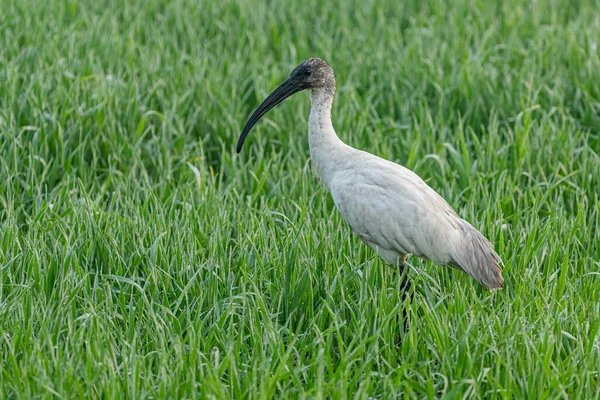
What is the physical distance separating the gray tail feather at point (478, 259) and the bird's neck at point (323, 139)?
74cm

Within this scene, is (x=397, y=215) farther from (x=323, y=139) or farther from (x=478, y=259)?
(x=323, y=139)

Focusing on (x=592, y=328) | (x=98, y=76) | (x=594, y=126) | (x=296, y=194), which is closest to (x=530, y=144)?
(x=594, y=126)

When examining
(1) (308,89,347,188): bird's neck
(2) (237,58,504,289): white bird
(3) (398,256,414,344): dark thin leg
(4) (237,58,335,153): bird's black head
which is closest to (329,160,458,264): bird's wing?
(2) (237,58,504,289): white bird

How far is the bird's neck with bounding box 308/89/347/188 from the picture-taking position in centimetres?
461

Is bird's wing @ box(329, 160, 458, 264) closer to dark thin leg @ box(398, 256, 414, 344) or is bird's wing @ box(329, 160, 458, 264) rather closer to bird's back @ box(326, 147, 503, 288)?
bird's back @ box(326, 147, 503, 288)

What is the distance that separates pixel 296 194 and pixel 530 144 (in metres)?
1.59

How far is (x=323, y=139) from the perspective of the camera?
4.65 metres

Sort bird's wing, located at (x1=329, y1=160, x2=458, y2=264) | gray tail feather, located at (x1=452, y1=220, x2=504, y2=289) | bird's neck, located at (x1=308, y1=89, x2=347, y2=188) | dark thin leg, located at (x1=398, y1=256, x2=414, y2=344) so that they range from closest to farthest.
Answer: dark thin leg, located at (x1=398, y1=256, x2=414, y2=344) < gray tail feather, located at (x1=452, y1=220, x2=504, y2=289) < bird's wing, located at (x1=329, y1=160, x2=458, y2=264) < bird's neck, located at (x1=308, y1=89, x2=347, y2=188)

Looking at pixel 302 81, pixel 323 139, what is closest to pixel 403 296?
pixel 323 139

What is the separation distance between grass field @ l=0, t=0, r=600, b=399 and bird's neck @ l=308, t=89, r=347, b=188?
27 centimetres

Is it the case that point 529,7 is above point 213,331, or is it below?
above

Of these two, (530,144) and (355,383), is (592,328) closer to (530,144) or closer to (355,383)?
(355,383)

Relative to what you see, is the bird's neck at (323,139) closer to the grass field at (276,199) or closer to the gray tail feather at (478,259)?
the grass field at (276,199)

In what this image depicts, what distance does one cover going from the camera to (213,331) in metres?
3.61
